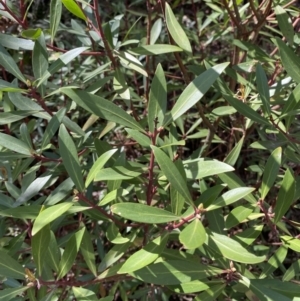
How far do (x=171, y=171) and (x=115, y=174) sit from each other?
0.41 feet

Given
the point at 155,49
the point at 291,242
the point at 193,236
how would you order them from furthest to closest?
1. the point at 155,49
2. the point at 291,242
3. the point at 193,236

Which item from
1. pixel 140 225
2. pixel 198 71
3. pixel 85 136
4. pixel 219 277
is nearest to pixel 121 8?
pixel 198 71

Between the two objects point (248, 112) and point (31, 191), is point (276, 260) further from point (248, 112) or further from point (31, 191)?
point (31, 191)

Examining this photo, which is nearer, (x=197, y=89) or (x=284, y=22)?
(x=197, y=89)

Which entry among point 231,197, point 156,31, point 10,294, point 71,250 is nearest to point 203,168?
point 231,197

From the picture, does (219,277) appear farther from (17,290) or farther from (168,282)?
(17,290)

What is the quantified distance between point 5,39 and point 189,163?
49 centimetres

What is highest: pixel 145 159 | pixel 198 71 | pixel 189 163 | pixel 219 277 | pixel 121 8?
pixel 121 8

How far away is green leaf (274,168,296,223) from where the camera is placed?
2.79ft

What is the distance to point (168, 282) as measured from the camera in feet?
2.66

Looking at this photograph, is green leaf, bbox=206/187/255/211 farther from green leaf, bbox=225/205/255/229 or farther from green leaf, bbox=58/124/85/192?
green leaf, bbox=58/124/85/192

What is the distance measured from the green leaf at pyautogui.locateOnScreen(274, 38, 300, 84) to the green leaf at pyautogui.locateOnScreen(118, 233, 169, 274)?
1.32ft

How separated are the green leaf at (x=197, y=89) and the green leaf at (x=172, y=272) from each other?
0.27 meters

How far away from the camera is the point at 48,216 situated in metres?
0.74
